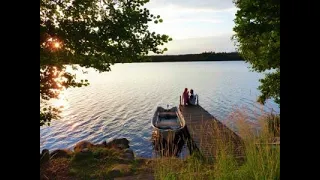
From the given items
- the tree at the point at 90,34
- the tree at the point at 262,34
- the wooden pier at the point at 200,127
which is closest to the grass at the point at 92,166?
the wooden pier at the point at 200,127

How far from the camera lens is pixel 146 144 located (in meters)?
12.3

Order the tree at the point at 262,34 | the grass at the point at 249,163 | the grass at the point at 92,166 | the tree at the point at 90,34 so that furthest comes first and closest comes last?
the tree at the point at 262,34 → the grass at the point at 92,166 → the tree at the point at 90,34 → the grass at the point at 249,163

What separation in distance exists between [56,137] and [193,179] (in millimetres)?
9909

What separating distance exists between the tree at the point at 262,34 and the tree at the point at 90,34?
3.32 metres

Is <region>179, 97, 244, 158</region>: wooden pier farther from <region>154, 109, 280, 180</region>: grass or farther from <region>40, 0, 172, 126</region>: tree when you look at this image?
<region>40, 0, 172, 126</region>: tree

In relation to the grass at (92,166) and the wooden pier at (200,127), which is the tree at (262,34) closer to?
the wooden pier at (200,127)

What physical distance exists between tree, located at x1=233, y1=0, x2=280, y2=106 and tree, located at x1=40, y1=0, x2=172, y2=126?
332cm

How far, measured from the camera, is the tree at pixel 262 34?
6.45m

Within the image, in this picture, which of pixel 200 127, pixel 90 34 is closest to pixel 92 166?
pixel 200 127

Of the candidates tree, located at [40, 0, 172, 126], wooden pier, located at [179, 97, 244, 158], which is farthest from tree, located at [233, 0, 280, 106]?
tree, located at [40, 0, 172, 126]

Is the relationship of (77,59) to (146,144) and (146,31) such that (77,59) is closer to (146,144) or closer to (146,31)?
(146,31)

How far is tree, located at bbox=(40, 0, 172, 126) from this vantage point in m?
3.79

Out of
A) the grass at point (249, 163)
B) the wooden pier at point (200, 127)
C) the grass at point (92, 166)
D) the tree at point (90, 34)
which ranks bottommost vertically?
the grass at point (92, 166)

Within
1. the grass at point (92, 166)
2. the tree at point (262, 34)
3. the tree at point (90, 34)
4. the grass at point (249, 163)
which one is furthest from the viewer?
the tree at point (262, 34)
